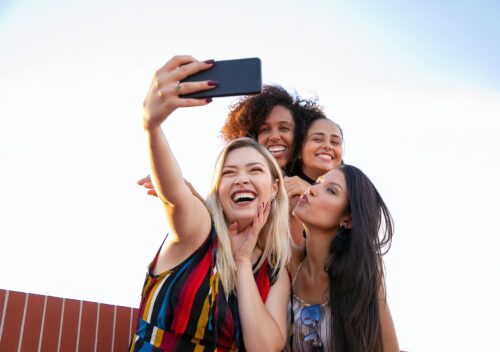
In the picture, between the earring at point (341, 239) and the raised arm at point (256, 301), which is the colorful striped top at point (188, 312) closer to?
the raised arm at point (256, 301)

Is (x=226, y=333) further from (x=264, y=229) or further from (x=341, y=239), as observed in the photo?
(x=341, y=239)

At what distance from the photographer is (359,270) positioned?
3799 mm

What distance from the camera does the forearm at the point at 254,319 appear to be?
289 centimetres

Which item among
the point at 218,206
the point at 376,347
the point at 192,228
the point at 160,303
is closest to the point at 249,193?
the point at 218,206

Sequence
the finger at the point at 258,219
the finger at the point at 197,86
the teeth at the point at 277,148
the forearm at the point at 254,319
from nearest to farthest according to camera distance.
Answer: the finger at the point at 197,86 → the forearm at the point at 254,319 → the finger at the point at 258,219 → the teeth at the point at 277,148

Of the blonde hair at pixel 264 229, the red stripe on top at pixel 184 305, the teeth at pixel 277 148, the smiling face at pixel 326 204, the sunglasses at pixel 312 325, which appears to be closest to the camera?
the red stripe on top at pixel 184 305

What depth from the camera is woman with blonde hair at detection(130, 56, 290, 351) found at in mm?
2293

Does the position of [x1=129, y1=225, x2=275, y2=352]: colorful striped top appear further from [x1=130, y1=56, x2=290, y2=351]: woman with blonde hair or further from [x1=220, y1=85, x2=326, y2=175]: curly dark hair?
[x1=220, y1=85, x2=326, y2=175]: curly dark hair

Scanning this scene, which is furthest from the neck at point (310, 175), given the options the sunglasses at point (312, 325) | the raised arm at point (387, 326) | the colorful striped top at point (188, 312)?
the colorful striped top at point (188, 312)

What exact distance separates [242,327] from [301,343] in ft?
2.79

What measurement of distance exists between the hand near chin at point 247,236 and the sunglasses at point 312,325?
684mm

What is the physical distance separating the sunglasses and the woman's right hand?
78.5 inches

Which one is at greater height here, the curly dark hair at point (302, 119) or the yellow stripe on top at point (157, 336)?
the curly dark hair at point (302, 119)

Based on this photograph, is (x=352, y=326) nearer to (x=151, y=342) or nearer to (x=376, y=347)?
(x=376, y=347)
